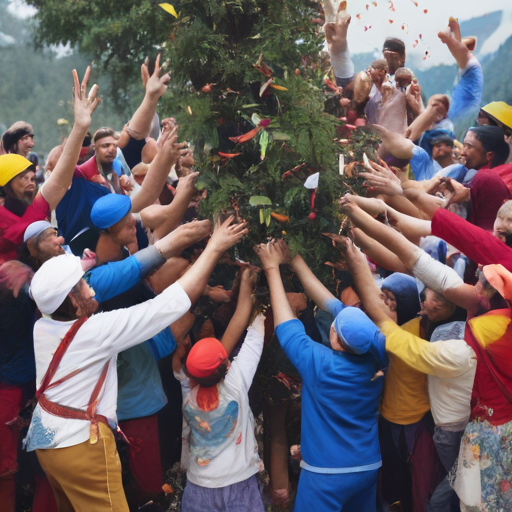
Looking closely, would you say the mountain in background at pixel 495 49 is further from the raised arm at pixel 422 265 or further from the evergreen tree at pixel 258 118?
the raised arm at pixel 422 265

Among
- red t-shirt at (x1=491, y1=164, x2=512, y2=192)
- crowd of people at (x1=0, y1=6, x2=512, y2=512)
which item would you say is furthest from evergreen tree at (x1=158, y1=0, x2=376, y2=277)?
red t-shirt at (x1=491, y1=164, x2=512, y2=192)

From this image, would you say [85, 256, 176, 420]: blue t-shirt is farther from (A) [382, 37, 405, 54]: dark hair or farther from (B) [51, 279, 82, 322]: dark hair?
(A) [382, 37, 405, 54]: dark hair

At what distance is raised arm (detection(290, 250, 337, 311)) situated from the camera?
12.7 ft

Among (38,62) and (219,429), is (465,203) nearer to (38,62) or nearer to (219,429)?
(219,429)

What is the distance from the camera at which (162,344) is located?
4.11m

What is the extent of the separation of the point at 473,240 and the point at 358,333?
0.88 m

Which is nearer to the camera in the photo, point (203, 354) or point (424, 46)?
point (203, 354)

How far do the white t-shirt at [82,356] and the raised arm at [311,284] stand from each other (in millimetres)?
881

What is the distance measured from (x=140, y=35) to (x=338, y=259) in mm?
14385

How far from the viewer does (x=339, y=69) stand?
18.7ft

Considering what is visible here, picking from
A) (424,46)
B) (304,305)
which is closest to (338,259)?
(304,305)

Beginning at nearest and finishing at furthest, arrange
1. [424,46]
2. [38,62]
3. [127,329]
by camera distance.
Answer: [127,329]
[424,46]
[38,62]

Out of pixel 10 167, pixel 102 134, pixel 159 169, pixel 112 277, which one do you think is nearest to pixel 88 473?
pixel 112 277

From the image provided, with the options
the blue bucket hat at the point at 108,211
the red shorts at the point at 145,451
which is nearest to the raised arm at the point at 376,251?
the blue bucket hat at the point at 108,211
